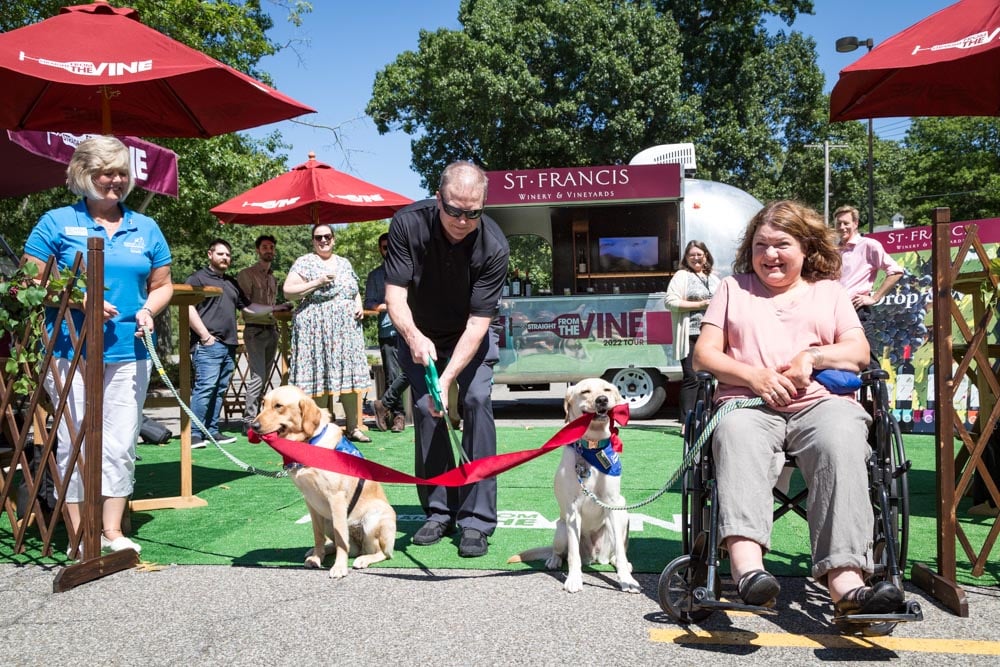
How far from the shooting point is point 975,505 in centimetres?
499

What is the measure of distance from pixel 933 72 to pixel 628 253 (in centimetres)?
605

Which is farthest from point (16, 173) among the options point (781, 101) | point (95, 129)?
point (781, 101)

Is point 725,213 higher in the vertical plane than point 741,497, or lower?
higher

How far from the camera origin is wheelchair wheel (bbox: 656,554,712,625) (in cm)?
292

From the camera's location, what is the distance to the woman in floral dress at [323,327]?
761 centimetres

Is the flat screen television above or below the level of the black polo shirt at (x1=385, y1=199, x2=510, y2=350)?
above

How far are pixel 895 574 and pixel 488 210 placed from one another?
27.5ft

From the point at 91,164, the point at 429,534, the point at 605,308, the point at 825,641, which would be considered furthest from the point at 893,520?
the point at 605,308

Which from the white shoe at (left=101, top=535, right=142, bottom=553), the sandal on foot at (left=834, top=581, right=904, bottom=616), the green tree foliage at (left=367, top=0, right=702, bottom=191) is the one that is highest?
the green tree foliage at (left=367, top=0, right=702, bottom=191)

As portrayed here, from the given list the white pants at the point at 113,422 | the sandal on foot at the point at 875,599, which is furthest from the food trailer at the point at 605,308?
the sandal on foot at the point at 875,599

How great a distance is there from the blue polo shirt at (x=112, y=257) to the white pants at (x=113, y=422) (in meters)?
0.09

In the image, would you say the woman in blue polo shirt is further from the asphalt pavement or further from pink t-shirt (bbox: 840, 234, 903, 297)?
pink t-shirt (bbox: 840, 234, 903, 297)

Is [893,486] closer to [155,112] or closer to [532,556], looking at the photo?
[532,556]

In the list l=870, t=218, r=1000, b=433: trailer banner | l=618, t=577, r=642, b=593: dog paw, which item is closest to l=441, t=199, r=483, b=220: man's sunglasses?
l=618, t=577, r=642, b=593: dog paw
